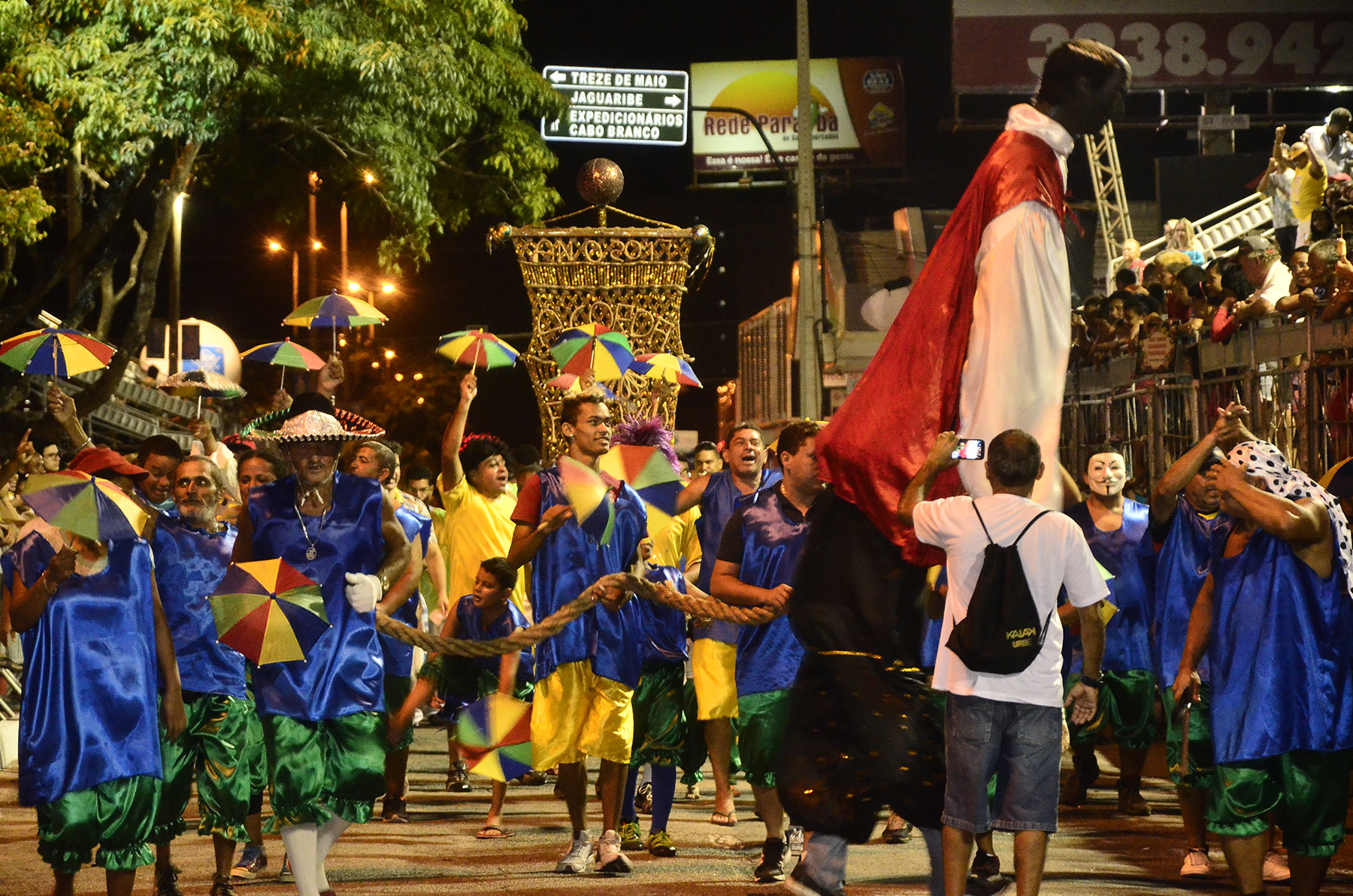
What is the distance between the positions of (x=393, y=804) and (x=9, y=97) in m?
9.44

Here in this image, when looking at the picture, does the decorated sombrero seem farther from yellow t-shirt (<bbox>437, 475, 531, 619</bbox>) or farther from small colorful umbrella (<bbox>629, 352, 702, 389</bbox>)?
small colorful umbrella (<bbox>629, 352, 702, 389</bbox>)

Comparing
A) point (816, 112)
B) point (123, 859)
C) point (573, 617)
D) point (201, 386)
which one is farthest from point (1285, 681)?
point (816, 112)

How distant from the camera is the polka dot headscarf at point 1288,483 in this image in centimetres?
597

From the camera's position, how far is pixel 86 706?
19.0 feet

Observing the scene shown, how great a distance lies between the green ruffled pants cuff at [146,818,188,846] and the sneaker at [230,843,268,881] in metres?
0.88

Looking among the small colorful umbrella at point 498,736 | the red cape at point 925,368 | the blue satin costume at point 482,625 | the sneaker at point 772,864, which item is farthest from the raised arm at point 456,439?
the red cape at point 925,368

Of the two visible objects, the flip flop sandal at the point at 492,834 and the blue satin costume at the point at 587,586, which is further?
the flip flop sandal at the point at 492,834

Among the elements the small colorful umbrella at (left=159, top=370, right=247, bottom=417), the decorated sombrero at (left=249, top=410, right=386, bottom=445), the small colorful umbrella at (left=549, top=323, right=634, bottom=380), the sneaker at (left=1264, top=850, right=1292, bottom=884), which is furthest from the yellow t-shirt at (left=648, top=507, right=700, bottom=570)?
the small colorful umbrella at (left=159, top=370, right=247, bottom=417)

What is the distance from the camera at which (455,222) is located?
20.9m

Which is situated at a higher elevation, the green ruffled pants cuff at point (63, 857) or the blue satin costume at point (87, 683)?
the blue satin costume at point (87, 683)

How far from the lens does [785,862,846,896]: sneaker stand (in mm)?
4758

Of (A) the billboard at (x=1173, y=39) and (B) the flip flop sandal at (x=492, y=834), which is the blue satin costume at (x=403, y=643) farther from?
(A) the billboard at (x=1173, y=39)

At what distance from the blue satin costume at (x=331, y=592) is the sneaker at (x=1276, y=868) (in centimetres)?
387

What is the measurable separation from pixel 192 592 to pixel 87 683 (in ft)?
3.46
